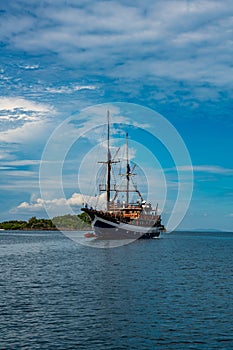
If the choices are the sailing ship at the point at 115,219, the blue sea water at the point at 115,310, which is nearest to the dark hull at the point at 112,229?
the sailing ship at the point at 115,219

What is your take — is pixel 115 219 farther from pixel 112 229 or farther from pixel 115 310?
pixel 115 310

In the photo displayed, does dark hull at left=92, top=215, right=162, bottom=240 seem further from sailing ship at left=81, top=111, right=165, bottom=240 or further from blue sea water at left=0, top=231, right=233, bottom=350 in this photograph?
blue sea water at left=0, top=231, right=233, bottom=350

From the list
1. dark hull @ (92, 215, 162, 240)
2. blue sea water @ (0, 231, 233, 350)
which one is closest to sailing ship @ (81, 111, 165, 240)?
dark hull @ (92, 215, 162, 240)

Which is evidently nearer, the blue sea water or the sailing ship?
the blue sea water

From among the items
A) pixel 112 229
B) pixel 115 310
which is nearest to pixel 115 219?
pixel 112 229

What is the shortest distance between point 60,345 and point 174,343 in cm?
802

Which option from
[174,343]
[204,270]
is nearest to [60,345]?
[174,343]

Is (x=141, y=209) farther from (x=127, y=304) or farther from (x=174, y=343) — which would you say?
(x=174, y=343)

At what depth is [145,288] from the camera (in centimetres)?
5219

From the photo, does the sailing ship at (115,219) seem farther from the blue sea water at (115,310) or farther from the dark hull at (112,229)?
the blue sea water at (115,310)

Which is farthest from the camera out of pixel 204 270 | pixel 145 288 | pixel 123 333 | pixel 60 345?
pixel 204 270

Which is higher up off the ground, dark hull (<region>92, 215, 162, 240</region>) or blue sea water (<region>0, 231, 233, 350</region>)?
dark hull (<region>92, 215, 162, 240</region>)

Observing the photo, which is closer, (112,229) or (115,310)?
(115,310)

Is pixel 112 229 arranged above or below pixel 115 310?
above
